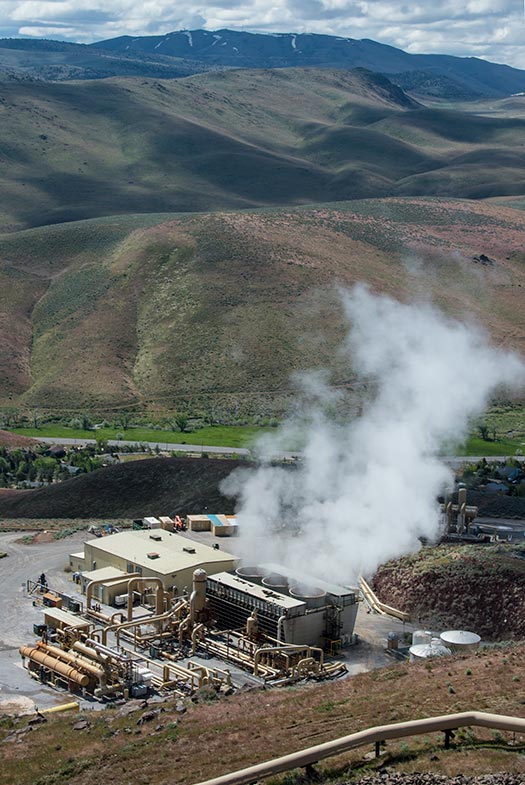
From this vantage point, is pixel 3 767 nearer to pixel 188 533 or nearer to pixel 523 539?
pixel 188 533

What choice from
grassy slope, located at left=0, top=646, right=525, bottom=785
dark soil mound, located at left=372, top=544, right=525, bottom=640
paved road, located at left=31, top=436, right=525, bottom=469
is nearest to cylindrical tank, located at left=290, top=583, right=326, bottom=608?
dark soil mound, located at left=372, top=544, right=525, bottom=640

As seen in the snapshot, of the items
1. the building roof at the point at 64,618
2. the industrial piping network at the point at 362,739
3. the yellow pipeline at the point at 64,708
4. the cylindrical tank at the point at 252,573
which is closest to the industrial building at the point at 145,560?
the cylindrical tank at the point at 252,573

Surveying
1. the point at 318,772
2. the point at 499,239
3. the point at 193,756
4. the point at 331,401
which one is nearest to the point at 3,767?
the point at 193,756

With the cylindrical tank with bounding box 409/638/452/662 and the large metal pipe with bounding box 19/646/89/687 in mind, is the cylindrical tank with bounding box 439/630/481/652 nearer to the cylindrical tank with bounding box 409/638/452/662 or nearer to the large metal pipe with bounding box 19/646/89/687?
the cylindrical tank with bounding box 409/638/452/662

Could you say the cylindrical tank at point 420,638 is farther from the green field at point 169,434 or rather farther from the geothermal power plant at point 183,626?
the green field at point 169,434

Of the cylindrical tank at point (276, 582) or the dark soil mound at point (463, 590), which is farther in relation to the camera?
the cylindrical tank at point (276, 582)

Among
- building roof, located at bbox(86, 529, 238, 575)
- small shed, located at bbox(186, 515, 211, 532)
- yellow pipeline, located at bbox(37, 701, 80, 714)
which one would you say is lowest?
small shed, located at bbox(186, 515, 211, 532)
